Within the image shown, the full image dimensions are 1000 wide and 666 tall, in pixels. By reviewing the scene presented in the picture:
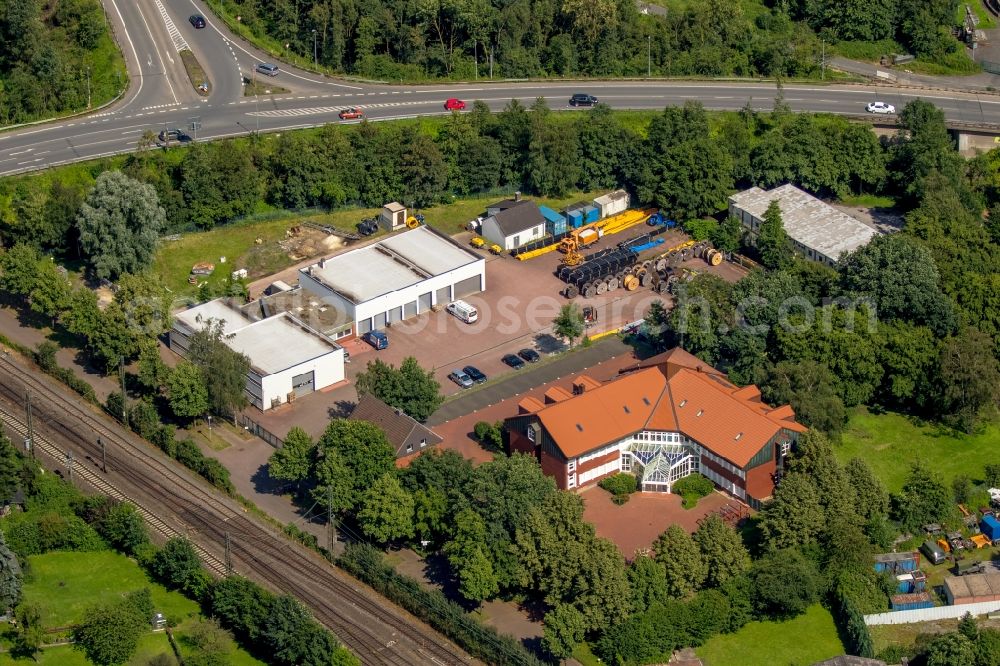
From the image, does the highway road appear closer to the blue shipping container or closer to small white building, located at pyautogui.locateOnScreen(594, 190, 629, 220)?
small white building, located at pyautogui.locateOnScreen(594, 190, 629, 220)

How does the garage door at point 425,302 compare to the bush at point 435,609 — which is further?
the garage door at point 425,302

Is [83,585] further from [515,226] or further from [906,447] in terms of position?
[906,447]

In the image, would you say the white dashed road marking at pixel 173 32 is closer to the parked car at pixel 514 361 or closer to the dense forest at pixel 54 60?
the dense forest at pixel 54 60

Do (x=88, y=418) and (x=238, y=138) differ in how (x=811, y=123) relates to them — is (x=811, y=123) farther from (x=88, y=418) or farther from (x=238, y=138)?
(x=88, y=418)

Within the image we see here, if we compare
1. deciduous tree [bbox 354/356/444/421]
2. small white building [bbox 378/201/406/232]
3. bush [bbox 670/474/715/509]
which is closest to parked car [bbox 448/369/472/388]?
deciduous tree [bbox 354/356/444/421]

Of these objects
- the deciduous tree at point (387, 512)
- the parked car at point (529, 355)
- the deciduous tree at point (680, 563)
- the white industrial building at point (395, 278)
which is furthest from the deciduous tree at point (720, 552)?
Answer: the white industrial building at point (395, 278)

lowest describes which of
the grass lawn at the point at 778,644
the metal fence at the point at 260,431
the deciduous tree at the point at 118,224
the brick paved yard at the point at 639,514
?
the grass lawn at the point at 778,644
